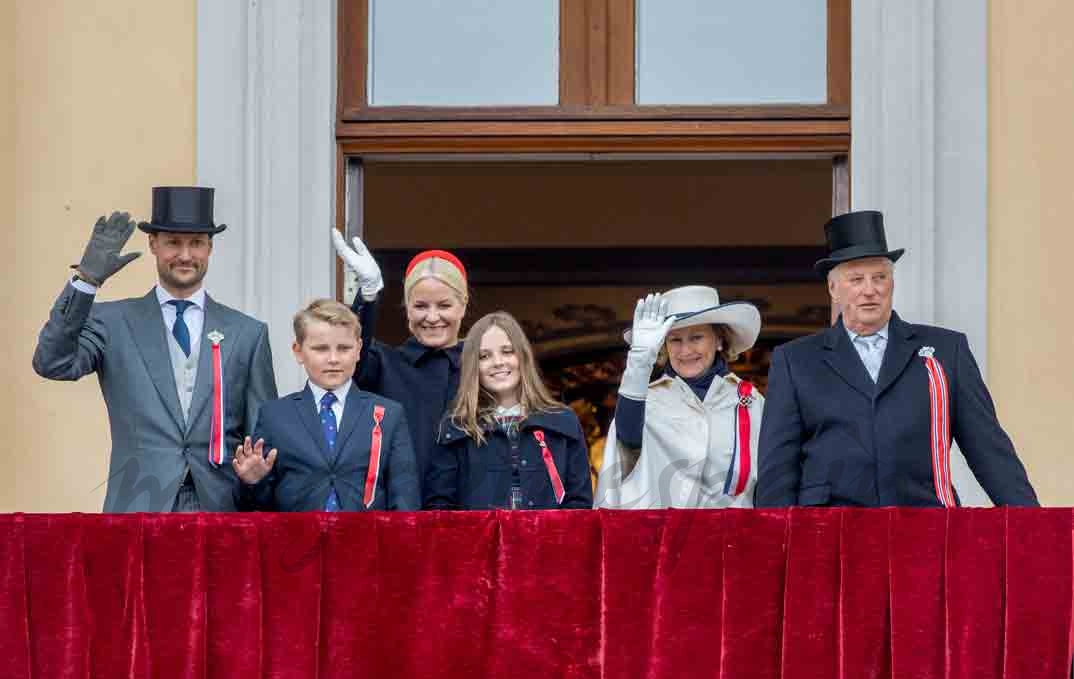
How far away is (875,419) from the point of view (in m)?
7.15

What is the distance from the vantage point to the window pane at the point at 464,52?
888cm

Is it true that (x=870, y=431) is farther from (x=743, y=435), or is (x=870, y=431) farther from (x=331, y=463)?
(x=331, y=463)

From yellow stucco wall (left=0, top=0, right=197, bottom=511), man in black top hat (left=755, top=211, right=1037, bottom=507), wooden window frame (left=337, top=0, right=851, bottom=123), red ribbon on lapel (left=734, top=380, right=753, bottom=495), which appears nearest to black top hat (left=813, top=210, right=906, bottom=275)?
man in black top hat (left=755, top=211, right=1037, bottom=507)

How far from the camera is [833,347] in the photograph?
7270mm

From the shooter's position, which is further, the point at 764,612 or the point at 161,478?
the point at 161,478

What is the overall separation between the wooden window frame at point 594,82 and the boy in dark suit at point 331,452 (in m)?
1.85

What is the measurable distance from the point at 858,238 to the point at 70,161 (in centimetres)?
289

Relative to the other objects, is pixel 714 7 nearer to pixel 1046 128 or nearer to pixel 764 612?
pixel 1046 128

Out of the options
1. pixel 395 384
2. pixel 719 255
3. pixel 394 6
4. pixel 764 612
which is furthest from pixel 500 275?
pixel 764 612

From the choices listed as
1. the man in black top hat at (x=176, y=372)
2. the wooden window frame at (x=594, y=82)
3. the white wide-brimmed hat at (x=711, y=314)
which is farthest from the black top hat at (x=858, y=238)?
the man in black top hat at (x=176, y=372)

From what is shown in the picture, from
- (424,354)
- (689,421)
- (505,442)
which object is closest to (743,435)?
(689,421)

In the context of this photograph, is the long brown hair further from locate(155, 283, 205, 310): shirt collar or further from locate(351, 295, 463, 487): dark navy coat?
locate(155, 283, 205, 310): shirt collar

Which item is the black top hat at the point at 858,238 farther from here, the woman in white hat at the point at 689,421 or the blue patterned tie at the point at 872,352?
the woman in white hat at the point at 689,421

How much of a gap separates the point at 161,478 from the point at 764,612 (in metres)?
1.77
